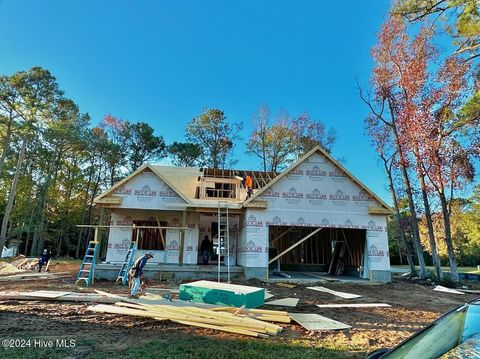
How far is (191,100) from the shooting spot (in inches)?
A: 1336

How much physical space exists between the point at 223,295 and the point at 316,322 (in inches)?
92.2

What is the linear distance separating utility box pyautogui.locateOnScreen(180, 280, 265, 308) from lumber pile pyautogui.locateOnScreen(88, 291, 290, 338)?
1.38 ft

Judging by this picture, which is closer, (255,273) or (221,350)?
(221,350)

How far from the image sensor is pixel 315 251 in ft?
65.8

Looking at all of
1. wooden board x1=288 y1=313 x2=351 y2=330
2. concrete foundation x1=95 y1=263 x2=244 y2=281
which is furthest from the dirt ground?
concrete foundation x1=95 y1=263 x2=244 y2=281

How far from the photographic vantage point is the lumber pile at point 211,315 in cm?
616

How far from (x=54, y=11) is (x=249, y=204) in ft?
39.6

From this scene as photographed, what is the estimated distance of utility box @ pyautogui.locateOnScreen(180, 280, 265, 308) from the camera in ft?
25.8

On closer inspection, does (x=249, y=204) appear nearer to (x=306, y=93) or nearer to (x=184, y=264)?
(x=184, y=264)

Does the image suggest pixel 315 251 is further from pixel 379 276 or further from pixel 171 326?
pixel 171 326

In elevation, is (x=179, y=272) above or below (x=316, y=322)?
above

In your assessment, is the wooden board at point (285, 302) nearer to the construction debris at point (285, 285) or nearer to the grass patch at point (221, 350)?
the construction debris at point (285, 285)

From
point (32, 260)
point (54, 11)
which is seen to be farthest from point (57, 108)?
point (54, 11)

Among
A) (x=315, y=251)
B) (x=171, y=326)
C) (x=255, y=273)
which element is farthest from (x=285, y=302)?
(x=315, y=251)
